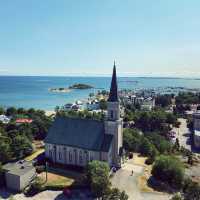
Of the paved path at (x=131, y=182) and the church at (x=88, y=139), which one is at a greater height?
the church at (x=88, y=139)

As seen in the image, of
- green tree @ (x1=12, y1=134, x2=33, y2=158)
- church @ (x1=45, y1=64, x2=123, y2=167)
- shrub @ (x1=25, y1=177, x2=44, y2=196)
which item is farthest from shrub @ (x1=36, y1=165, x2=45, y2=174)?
green tree @ (x1=12, y1=134, x2=33, y2=158)

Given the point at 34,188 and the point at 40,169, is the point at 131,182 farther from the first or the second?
the point at 40,169

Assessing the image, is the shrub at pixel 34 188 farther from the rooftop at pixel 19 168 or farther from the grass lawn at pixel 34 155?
the grass lawn at pixel 34 155

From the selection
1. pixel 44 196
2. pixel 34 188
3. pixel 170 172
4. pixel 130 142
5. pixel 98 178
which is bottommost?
pixel 44 196

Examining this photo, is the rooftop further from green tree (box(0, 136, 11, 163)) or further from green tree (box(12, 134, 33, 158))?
green tree (box(12, 134, 33, 158))

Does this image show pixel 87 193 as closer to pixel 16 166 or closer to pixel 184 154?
pixel 16 166

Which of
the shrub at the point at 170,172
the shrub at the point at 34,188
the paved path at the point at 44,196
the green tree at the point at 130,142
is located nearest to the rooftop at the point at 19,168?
the shrub at the point at 34,188

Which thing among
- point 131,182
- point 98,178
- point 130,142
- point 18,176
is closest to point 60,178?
point 18,176
